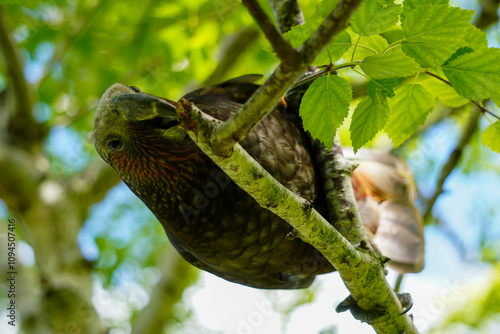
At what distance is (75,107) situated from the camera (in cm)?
601

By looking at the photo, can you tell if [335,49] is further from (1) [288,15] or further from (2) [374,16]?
(1) [288,15]

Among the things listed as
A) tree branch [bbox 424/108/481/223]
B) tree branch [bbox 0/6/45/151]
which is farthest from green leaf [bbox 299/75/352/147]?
tree branch [bbox 0/6/45/151]

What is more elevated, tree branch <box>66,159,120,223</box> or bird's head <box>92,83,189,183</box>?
tree branch <box>66,159,120,223</box>

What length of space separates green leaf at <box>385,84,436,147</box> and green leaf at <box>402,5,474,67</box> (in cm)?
34

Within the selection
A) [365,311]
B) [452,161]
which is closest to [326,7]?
[365,311]

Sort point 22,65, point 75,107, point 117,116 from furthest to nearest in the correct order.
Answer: point 75,107 → point 22,65 → point 117,116

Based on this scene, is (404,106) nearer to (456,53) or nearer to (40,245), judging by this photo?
(456,53)

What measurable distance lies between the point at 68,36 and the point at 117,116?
3127 mm

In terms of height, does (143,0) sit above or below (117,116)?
above

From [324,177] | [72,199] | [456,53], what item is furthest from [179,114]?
[72,199]

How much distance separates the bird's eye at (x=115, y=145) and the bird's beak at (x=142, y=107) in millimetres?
227

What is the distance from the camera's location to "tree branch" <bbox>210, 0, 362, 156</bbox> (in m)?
1.06

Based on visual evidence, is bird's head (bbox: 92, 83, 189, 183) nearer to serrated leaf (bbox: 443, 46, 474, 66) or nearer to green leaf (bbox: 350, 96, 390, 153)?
green leaf (bbox: 350, 96, 390, 153)

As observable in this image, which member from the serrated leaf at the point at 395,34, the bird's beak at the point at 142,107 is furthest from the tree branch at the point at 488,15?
the bird's beak at the point at 142,107
